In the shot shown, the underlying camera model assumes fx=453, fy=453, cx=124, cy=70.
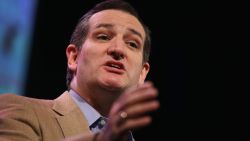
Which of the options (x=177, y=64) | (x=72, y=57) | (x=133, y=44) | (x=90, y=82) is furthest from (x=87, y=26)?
(x=177, y=64)

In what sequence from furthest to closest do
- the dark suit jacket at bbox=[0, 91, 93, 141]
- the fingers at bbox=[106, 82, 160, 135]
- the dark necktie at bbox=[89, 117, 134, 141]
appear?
1. the dark necktie at bbox=[89, 117, 134, 141]
2. the dark suit jacket at bbox=[0, 91, 93, 141]
3. the fingers at bbox=[106, 82, 160, 135]

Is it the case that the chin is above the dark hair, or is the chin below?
below

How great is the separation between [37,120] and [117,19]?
2.58 feet

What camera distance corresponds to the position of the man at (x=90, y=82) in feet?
6.08

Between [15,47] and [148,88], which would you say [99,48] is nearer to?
[148,88]

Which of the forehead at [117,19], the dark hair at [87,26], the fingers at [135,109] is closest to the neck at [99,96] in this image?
the dark hair at [87,26]

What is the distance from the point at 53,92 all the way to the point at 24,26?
2.50 ft

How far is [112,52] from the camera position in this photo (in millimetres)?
2225

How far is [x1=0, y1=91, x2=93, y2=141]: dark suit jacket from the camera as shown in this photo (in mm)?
1774

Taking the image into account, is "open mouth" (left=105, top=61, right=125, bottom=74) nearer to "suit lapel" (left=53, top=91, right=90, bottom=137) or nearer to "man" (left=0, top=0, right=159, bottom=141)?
"man" (left=0, top=0, right=159, bottom=141)

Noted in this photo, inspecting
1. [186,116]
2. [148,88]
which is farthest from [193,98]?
[148,88]

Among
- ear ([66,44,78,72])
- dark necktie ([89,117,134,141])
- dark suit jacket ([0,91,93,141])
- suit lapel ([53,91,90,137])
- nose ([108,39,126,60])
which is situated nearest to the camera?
dark suit jacket ([0,91,93,141])

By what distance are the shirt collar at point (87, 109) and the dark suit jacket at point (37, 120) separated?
71 mm

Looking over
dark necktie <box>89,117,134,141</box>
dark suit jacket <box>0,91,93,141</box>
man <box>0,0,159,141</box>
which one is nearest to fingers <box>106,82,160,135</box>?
man <box>0,0,159,141</box>
